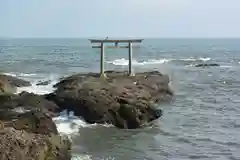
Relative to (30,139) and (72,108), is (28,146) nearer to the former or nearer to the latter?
(30,139)

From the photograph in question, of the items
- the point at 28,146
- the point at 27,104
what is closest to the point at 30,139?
the point at 28,146

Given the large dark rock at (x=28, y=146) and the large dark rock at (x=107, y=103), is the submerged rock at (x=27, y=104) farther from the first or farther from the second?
the large dark rock at (x=28, y=146)

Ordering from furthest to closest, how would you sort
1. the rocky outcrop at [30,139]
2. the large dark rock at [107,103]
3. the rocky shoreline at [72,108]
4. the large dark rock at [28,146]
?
the large dark rock at [107,103] → the rocky shoreline at [72,108] → the rocky outcrop at [30,139] → the large dark rock at [28,146]

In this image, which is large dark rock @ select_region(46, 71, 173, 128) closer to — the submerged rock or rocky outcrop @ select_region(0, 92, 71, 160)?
the submerged rock

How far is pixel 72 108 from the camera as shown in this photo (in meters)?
23.3

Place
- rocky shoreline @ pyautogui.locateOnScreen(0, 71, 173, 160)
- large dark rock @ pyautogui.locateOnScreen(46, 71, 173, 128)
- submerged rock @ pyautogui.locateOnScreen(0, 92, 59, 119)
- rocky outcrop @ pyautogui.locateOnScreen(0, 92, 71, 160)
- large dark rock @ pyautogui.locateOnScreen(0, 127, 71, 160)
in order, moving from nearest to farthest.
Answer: large dark rock @ pyautogui.locateOnScreen(0, 127, 71, 160)
rocky outcrop @ pyautogui.locateOnScreen(0, 92, 71, 160)
rocky shoreline @ pyautogui.locateOnScreen(0, 71, 173, 160)
submerged rock @ pyautogui.locateOnScreen(0, 92, 59, 119)
large dark rock @ pyautogui.locateOnScreen(46, 71, 173, 128)

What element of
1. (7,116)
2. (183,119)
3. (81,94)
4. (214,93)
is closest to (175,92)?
(214,93)

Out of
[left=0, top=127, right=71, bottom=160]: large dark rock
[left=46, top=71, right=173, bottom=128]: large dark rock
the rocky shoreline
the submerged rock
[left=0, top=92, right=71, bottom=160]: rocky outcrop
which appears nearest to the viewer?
[left=0, top=127, right=71, bottom=160]: large dark rock

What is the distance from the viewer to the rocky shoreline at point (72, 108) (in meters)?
14.3

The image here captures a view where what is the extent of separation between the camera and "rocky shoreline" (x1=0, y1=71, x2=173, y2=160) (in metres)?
14.3

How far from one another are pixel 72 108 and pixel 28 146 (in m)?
10.0

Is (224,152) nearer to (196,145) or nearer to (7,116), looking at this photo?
(196,145)

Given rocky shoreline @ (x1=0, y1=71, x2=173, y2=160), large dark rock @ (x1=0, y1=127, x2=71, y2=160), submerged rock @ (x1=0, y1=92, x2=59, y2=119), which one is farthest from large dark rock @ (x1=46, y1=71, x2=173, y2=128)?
large dark rock @ (x1=0, y1=127, x2=71, y2=160)

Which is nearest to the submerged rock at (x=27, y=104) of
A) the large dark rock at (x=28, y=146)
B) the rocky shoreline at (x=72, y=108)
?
the rocky shoreline at (x=72, y=108)
